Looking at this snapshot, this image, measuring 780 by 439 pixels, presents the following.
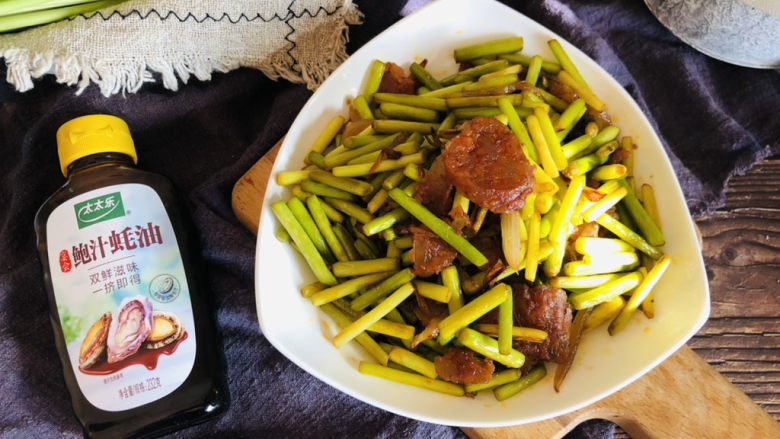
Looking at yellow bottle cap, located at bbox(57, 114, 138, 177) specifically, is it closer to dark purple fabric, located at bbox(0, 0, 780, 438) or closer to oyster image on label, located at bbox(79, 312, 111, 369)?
dark purple fabric, located at bbox(0, 0, 780, 438)

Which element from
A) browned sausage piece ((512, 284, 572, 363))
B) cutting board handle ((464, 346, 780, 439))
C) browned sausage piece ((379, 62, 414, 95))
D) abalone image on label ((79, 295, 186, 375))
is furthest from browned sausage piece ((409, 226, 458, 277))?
abalone image on label ((79, 295, 186, 375))

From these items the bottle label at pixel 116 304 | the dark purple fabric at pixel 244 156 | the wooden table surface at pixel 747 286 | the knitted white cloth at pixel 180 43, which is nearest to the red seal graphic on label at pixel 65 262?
the bottle label at pixel 116 304

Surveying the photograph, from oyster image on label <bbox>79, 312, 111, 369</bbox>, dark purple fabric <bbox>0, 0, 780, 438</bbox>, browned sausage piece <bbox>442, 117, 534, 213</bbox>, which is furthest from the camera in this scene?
dark purple fabric <bbox>0, 0, 780, 438</bbox>

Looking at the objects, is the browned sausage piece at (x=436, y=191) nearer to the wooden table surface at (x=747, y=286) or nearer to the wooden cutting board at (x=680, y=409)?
the wooden cutting board at (x=680, y=409)

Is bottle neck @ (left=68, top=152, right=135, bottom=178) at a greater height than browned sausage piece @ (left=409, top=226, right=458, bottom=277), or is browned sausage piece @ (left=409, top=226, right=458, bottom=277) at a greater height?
bottle neck @ (left=68, top=152, right=135, bottom=178)

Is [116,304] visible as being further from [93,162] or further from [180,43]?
[180,43]
